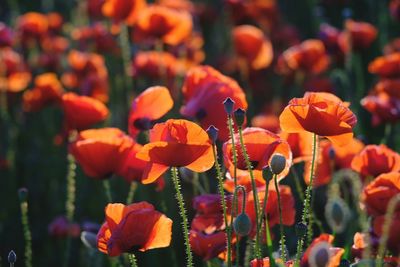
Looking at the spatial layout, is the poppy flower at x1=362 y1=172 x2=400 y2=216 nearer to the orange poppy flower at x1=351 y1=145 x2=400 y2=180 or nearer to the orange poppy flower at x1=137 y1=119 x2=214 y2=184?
the orange poppy flower at x1=351 y1=145 x2=400 y2=180

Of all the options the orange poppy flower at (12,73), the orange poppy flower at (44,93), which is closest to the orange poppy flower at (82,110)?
the orange poppy flower at (44,93)

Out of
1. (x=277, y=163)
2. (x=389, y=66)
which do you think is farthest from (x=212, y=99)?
(x=389, y=66)

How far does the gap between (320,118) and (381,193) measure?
221 mm

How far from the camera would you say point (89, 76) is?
3.67 metres

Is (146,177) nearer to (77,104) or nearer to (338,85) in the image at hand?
(77,104)

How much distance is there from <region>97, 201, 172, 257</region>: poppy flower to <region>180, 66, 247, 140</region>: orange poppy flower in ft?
1.54

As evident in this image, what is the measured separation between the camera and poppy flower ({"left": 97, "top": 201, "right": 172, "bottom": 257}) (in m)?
1.65

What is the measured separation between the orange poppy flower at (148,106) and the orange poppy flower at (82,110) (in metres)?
0.46

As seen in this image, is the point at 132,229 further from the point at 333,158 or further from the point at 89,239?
the point at 333,158

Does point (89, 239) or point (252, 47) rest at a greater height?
point (252, 47)

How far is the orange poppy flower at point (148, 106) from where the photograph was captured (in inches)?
86.7

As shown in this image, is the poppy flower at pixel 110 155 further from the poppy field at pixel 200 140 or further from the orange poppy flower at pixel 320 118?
the orange poppy flower at pixel 320 118

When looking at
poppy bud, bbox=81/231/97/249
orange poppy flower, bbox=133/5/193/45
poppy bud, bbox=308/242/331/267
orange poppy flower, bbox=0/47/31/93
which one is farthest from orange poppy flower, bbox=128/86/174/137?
Result: orange poppy flower, bbox=0/47/31/93

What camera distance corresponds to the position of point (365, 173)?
2.12m
